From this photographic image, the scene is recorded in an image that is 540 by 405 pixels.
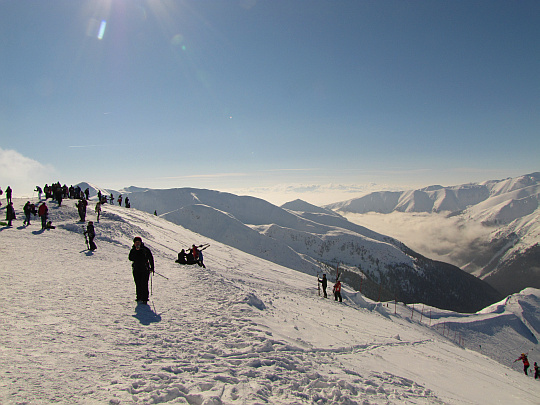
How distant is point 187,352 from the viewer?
6.71m

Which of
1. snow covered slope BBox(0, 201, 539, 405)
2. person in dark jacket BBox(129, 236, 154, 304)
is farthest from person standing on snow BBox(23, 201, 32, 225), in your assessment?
person in dark jacket BBox(129, 236, 154, 304)

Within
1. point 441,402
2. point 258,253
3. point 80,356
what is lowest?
point 258,253

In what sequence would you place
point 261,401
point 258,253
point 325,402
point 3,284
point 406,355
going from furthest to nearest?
point 258,253
point 406,355
point 3,284
point 325,402
point 261,401

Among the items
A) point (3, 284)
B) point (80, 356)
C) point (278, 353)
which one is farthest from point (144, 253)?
point (278, 353)

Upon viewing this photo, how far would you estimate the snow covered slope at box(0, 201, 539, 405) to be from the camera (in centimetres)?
511

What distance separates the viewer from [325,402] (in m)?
5.59

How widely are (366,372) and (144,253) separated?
8172 mm

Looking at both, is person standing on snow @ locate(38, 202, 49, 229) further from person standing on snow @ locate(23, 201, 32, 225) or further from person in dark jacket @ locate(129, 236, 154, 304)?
person in dark jacket @ locate(129, 236, 154, 304)

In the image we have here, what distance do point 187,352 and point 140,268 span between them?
4.26m

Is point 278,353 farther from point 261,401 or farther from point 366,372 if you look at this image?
point 366,372

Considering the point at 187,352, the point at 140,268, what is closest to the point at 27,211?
the point at 140,268

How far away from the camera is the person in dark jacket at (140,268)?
979cm

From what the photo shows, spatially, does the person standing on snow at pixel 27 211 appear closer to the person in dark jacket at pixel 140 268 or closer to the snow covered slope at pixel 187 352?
the snow covered slope at pixel 187 352

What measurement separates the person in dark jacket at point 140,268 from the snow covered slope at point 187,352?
0.48 metres
